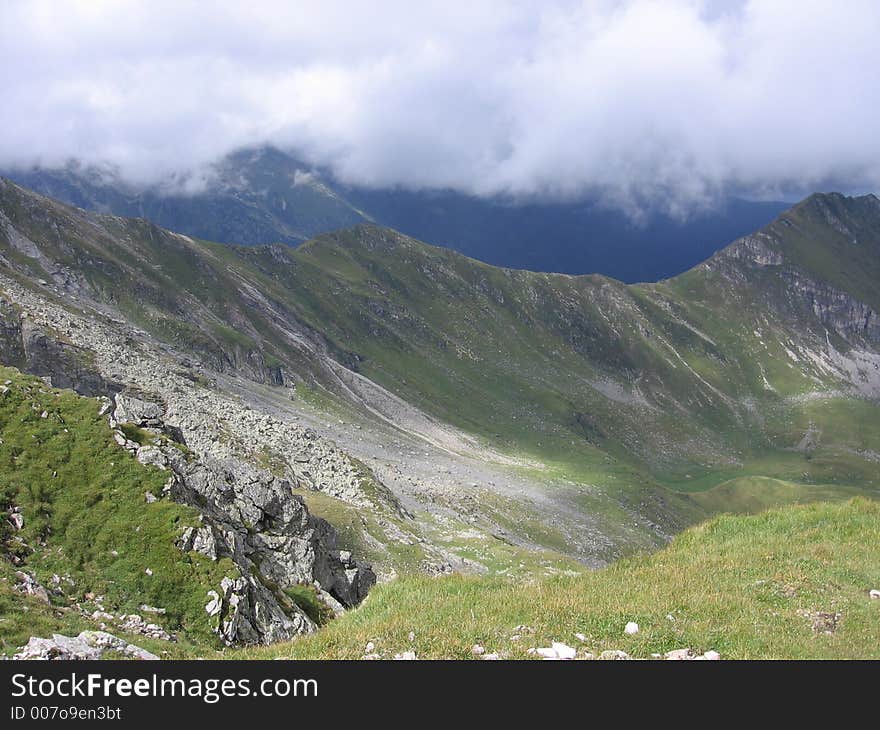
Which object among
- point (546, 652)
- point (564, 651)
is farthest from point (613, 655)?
point (546, 652)

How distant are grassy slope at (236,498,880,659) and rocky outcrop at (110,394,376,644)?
9.71 m

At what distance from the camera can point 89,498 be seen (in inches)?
1089

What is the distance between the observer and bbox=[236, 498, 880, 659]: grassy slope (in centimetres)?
1312

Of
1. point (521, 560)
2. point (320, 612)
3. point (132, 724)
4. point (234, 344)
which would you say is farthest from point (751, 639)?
point (234, 344)

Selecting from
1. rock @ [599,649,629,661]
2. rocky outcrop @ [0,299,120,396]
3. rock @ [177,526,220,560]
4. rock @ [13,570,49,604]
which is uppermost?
rocky outcrop @ [0,299,120,396]

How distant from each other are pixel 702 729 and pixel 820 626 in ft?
21.2

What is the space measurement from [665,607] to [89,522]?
75.1ft

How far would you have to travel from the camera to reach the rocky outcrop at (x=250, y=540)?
25.9 metres

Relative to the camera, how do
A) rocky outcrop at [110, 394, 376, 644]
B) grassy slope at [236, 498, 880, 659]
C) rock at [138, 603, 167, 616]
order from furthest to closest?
rocky outcrop at [110, 394, 376, 644] → rock at [138, 603, 167, 616] → grassy slope at [236, 498, 880, 659]

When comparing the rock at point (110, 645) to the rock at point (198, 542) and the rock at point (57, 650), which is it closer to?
the rock at point (57, 650)

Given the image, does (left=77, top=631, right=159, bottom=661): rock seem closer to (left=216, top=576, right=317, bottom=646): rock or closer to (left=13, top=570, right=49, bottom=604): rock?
(left=13, top=570, right=49, bottom=604): rock

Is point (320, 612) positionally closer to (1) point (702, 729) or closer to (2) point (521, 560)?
(1) point (702, 729)

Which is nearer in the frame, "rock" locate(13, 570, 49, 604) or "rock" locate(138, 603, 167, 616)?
"rock" locate(13, 570, 49, 604)

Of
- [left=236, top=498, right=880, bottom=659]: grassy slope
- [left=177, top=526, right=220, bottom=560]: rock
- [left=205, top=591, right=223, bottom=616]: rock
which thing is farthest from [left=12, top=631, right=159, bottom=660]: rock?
[left=177, top=526, right=220, bottom=560]: rock
